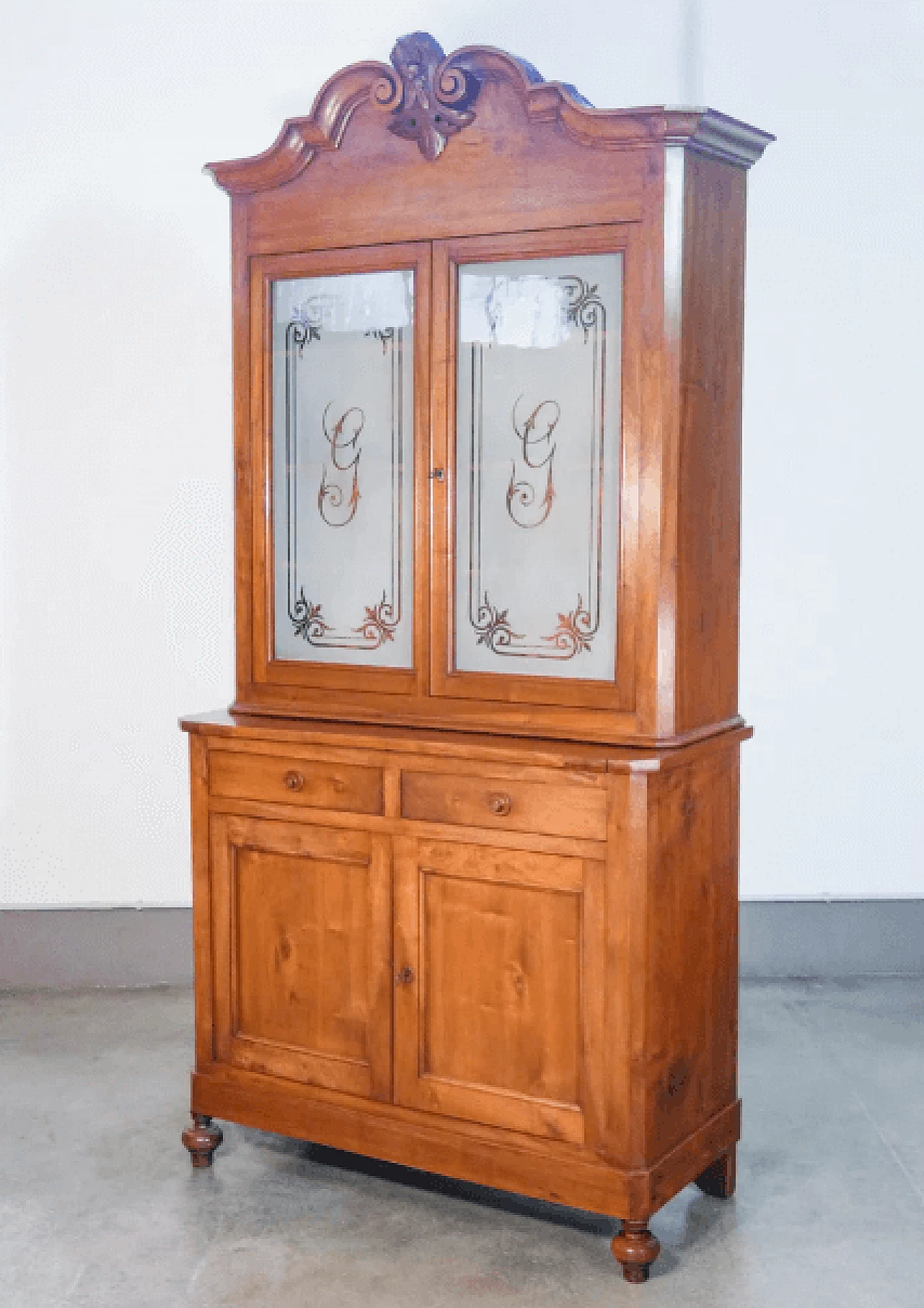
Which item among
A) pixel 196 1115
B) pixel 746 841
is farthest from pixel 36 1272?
pixel 746 841

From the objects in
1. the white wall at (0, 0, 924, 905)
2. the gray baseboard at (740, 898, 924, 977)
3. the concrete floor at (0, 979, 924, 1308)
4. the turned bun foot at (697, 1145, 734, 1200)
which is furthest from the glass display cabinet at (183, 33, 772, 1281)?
the gray baseboard at (740, 898, 924, 977)

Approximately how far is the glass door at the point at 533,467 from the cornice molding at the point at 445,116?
0.66 ft

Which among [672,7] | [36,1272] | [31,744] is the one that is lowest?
[36,1272]

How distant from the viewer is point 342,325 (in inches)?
130

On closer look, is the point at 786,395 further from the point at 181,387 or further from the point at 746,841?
the point at 181,387

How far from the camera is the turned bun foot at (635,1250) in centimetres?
293

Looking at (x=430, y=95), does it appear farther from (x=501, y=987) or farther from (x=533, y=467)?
(x=501, y=987)

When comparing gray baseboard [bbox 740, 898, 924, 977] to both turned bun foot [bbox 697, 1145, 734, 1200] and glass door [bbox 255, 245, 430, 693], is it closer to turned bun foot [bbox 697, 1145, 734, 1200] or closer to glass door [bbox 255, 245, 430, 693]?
turned bun foot [bbox 697, 1145, 734, 1200]

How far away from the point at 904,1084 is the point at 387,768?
173 cm

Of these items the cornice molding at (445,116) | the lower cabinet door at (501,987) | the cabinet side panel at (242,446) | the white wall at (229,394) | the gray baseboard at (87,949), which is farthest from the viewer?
the gray baseboard at (87,949)

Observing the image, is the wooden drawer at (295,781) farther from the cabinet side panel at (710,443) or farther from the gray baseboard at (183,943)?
the gray baseboard at (183,943)

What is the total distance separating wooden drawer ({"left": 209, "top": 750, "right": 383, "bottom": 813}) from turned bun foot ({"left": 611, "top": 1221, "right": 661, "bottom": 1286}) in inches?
38.1

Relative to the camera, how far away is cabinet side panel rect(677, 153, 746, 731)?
296 cm

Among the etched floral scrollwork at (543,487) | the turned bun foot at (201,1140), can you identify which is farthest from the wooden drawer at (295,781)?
the turned bun foot at (201,1140)
